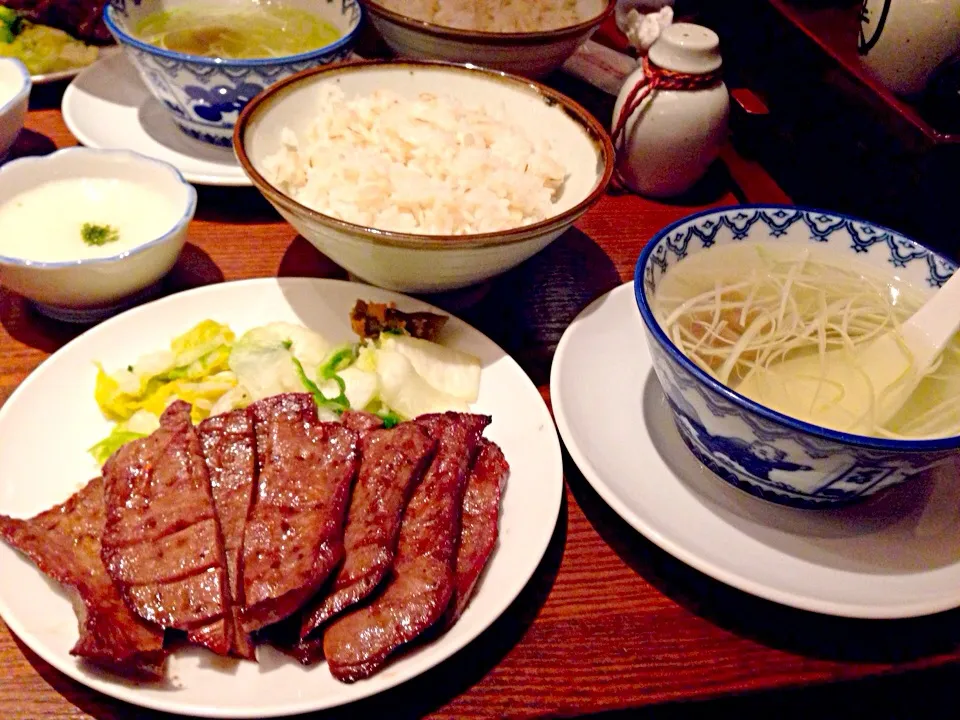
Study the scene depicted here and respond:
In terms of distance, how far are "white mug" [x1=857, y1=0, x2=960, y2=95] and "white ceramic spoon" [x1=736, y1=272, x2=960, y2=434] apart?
1.26m

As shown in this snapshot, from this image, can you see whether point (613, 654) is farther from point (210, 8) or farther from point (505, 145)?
point (210, 8)

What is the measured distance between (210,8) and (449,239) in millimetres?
1872

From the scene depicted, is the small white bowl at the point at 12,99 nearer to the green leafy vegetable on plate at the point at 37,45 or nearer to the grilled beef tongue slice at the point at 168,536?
the green leafy vegetable on plate at the point at 37,45

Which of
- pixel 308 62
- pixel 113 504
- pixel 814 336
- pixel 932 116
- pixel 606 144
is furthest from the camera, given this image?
pixel 932 116

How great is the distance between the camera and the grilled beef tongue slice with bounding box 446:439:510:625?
48.0 inches

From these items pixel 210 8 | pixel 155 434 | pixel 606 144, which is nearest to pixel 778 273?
pixel 606 144

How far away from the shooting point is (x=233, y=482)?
1.28m

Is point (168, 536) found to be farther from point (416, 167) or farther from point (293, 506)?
point (416, 167)

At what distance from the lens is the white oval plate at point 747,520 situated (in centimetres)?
126

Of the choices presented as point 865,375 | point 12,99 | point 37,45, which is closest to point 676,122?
point 865,375

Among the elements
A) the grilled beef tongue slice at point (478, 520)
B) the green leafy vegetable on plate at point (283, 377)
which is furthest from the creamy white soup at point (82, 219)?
the grilled beef tongue slice at point (478, 520)

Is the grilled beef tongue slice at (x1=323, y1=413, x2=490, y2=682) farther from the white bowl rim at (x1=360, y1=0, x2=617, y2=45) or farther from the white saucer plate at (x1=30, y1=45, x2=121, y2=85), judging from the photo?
the white saucer plate at (x1=30, y1=45, x2=121, y2=85)

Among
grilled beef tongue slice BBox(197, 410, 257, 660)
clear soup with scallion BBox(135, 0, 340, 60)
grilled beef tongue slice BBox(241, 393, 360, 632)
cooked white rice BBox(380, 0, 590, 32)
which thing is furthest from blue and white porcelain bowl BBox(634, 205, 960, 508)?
clear soup with scallion BBox(135, 0, 340, 60)

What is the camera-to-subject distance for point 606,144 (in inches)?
73.8
